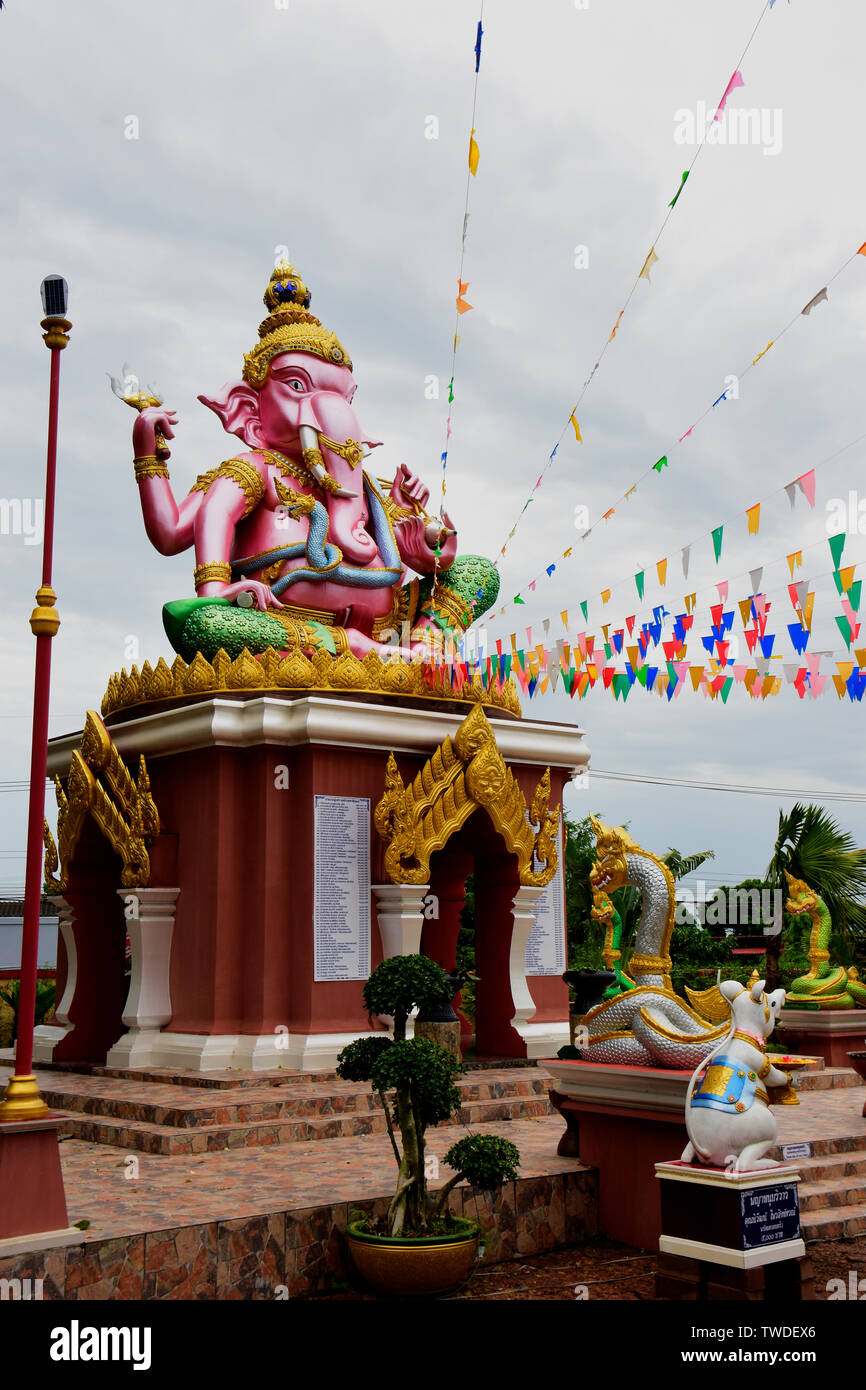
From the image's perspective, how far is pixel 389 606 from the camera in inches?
524

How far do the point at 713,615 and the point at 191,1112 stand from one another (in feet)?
17.1

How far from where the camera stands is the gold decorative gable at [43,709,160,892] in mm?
11344

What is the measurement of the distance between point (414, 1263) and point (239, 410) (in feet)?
32.4

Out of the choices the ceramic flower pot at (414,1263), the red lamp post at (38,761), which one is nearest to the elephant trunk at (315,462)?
the red lamp post at (38,761)

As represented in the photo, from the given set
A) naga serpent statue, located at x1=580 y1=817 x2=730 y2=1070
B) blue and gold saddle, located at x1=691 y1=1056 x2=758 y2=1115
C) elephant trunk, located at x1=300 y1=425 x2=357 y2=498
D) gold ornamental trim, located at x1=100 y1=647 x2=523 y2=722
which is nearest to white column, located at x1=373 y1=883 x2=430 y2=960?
gold ornamental trim, located at x1=100 y1=647 x2=523 y2=722

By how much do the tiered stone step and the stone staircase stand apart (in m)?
2.47

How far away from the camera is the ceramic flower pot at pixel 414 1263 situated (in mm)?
6070

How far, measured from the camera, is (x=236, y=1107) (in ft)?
29.2

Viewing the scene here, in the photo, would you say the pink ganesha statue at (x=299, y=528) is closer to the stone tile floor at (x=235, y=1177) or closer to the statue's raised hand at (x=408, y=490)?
the statue's raised hand at (x=408, y=490)

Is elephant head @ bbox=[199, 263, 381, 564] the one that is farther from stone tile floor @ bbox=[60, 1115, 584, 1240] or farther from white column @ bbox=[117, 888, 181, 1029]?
stone tile floor @ bbox=[60, 1115, 584, 1240]

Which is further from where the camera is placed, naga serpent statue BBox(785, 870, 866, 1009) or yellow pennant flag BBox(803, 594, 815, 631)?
naga serpent statue BBox(785, 870, 866, 1009)

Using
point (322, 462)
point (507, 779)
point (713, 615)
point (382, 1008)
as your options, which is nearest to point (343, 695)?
point (507, 779)

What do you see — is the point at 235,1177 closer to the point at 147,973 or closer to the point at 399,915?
the point at 399,915
